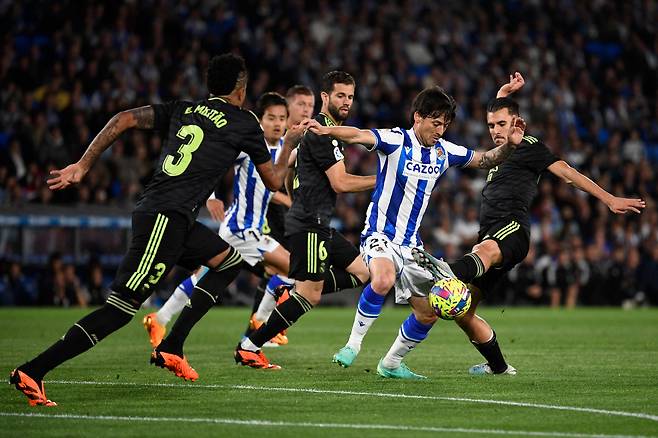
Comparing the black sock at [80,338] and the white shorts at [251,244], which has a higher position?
the white shorts at [251,244]

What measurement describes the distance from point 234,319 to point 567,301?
34.0ft

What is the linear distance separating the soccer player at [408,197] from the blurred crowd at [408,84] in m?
13.3

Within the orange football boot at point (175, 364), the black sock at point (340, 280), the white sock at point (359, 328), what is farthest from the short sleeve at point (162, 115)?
the black sock at point (340, 280)

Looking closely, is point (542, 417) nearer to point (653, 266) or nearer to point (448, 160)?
point (448, 160)

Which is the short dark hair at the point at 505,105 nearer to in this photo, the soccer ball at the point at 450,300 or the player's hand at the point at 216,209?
the soccer ball at the point at 450,300

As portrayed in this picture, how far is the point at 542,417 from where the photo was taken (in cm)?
690

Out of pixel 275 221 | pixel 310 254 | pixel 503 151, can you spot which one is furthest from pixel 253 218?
pixel 503 151

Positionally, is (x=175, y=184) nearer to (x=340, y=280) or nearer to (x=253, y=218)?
(x=340, y=280)

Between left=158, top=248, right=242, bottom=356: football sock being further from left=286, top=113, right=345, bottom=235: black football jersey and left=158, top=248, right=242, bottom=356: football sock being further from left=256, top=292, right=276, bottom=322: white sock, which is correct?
left=256, top=292, right=276, bottom=322: white sock

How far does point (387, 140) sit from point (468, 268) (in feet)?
4.51

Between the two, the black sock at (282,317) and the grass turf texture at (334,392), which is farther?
the black sock at (282,317)

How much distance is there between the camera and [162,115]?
816 centimetres

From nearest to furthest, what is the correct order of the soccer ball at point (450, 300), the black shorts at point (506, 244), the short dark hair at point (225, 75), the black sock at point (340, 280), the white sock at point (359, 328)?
the short dark hair at point (225, 75)
the soccer ball at point (450, 300)
the white sock at point (359, 328)
the black shorts at point (506, 244)
the black sock at point (340, 280)

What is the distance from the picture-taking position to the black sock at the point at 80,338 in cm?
738
